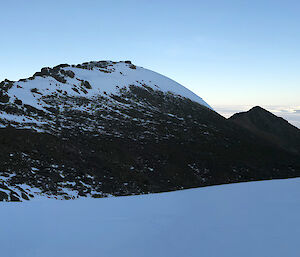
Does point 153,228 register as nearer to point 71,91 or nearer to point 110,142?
point 110,142

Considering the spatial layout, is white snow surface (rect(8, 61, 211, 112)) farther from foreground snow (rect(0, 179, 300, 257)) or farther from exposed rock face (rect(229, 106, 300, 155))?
foreground snow (rect(0, 179, 300, 257))

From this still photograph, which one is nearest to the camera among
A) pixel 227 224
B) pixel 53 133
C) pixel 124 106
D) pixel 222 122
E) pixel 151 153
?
pixel 227 224

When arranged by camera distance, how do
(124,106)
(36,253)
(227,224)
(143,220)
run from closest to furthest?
(36,253) → (227,224) → (143,220) → (124,106)

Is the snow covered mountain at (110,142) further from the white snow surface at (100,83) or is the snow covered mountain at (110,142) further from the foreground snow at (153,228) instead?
the foreground snow at (153,228)

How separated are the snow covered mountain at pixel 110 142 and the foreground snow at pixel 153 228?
5.07m

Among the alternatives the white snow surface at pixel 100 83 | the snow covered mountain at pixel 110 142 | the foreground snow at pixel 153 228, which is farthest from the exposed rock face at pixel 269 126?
the foreground snow at pixel 153 228

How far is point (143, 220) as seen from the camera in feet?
23.4

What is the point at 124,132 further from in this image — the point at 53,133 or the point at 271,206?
the point at 271,206

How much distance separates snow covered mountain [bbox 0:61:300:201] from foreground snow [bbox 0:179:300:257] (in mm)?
5074

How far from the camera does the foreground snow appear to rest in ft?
16.9

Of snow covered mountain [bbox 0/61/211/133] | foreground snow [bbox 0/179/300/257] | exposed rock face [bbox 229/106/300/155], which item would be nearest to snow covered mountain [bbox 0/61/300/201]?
snow covered mountain [bbox 0/61/211/133]

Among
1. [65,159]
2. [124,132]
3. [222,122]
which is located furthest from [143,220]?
[222,122]

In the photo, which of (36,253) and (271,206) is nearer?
(36,253)

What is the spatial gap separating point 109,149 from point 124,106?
17508mm
